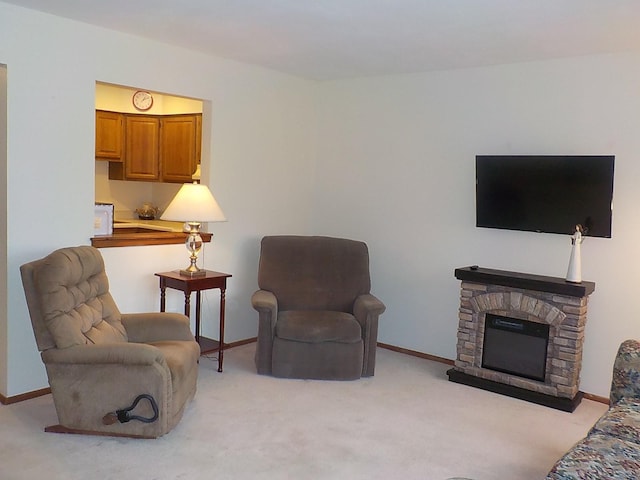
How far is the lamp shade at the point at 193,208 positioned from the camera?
4.23 metres

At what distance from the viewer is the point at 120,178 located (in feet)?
20.8

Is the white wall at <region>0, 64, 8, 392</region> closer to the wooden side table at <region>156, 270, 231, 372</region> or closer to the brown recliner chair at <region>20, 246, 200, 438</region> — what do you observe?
the brown recliner chair at <region>20, 246, 200, 438</region>

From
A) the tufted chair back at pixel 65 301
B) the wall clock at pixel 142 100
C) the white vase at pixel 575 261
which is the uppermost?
the wall clock at pixel 142 100

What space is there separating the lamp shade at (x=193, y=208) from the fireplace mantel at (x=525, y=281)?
188 cm

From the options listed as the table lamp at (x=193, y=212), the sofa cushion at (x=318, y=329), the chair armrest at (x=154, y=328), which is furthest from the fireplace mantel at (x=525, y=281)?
the chair armrest at (x=154, y=328)

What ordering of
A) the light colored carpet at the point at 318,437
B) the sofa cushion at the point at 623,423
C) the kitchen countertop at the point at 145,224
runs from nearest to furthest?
the sofa cushion at the point at 623,423 → the light colored carpet at the point at 318,437 → the kitchen countertop at the point at 145,224

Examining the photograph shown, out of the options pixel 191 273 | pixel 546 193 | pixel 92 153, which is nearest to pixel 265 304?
pixel 191 273

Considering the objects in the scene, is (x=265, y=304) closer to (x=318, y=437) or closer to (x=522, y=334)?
(x=318, y=437)

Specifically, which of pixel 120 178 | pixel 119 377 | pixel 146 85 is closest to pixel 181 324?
pixel 119 377

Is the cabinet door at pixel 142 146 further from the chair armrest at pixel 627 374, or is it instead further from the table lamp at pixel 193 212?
the chair armrest at pixel 627 374

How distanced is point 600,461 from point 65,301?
8.62 feet

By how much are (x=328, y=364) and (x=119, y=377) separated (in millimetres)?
1627

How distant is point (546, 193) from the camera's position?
4.16 metres

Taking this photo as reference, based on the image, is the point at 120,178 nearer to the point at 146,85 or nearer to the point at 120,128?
the point at 120,128
